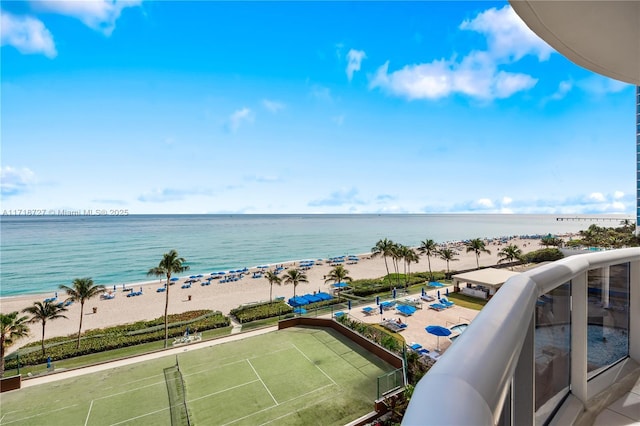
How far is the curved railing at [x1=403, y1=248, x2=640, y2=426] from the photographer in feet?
2.29

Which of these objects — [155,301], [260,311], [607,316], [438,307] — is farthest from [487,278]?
[155,301]

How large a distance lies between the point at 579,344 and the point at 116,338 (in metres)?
27.3

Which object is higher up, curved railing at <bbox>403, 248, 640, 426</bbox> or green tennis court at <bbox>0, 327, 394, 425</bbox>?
curved railing at <bbox>403, 248, 640, 426</bbox>

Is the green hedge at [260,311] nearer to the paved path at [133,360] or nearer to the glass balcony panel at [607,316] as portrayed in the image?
the paved path at [133,360]

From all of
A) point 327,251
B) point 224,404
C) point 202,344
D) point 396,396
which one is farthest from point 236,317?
point 327,251

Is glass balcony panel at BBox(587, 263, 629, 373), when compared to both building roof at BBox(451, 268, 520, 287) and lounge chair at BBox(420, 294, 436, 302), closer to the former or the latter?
building roof at BBox(451, 268, 520, 287)

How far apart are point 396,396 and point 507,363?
14678 mm

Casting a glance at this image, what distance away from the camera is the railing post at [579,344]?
329cm

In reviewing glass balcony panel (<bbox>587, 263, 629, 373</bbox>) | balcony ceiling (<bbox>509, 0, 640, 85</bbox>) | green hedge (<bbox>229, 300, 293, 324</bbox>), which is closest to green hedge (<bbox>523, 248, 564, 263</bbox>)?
green hedge (<bbox>229, 300, 293, 324</bbox>)

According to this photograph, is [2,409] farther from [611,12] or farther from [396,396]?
[611,12]

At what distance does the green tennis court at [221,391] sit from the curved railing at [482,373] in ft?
44.6

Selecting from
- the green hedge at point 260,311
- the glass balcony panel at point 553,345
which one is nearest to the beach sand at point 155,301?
the green hedge at point 260,311

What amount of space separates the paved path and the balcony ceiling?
22.0 metres

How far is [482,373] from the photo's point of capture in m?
0.86
